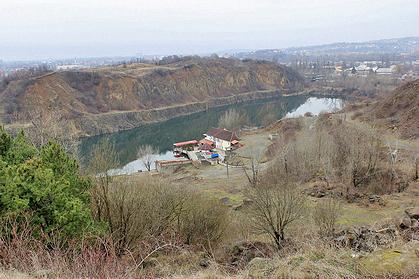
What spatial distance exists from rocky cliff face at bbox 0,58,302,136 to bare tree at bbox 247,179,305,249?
153 feet

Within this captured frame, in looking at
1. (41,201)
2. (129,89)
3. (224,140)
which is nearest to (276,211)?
(41,201)

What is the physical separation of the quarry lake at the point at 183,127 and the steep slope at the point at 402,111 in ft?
49.9

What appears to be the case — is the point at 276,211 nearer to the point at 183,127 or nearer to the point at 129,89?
the point at 183,127

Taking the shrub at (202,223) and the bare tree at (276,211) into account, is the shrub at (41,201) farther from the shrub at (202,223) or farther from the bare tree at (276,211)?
the bare tree at (276,211)

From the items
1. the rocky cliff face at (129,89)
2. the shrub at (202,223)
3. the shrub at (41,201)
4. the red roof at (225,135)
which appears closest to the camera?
the shrub at (41,201)

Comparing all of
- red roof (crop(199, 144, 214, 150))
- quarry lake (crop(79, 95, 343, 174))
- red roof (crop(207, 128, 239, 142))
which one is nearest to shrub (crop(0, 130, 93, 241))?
quarry lake (crop(79, 95, 343, 174))

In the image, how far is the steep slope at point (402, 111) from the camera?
38659 mm

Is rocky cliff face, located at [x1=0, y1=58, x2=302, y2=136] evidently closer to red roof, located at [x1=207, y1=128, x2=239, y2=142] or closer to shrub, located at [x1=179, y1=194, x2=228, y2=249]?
red roof, located at [x1=207, y1=128, x2=239, y2=142]

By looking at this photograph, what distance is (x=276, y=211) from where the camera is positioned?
13.4 m

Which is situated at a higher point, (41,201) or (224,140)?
(41,201)

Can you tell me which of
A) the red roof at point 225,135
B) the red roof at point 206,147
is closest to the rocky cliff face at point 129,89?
the red roof at point 206,147

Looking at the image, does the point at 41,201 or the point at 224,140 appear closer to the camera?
the point at 41,201

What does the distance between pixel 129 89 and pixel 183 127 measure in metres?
21.9

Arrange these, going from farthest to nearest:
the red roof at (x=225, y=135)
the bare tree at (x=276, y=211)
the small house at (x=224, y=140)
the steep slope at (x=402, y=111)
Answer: the red roof at (x=225, y=135), the small house at (x=224, y=140), the steep slope at (x=402, y=111), the bare tree at (x=276, y=211)
